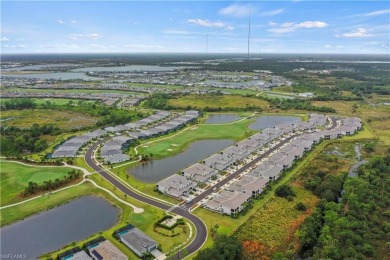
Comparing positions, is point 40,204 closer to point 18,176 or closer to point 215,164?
point 18,176

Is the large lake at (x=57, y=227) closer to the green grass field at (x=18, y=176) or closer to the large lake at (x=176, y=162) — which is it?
the green grass field at (x=18, y=176)

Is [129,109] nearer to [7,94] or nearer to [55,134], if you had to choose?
[55,134]

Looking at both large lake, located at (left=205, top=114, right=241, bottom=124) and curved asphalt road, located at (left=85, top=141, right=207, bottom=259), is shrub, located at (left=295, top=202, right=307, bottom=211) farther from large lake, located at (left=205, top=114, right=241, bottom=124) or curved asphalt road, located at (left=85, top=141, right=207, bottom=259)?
large lake, located at (left=205, top=114, right=241, bottom=124)

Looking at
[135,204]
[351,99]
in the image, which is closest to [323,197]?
[135,204]

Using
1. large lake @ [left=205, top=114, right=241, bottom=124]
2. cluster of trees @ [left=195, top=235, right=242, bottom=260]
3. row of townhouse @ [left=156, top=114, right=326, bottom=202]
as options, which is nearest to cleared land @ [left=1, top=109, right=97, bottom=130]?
large lake @ [left=205, top=114, right=241, bottom=124]

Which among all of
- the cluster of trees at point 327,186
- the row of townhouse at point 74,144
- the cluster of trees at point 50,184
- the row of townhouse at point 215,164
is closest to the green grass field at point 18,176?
the cluster of trees at point 50,184

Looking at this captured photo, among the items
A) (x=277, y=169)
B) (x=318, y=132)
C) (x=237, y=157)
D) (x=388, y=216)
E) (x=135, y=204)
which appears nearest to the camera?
(x=388, y=216)

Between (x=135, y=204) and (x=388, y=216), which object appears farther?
(x=135, y=204)
